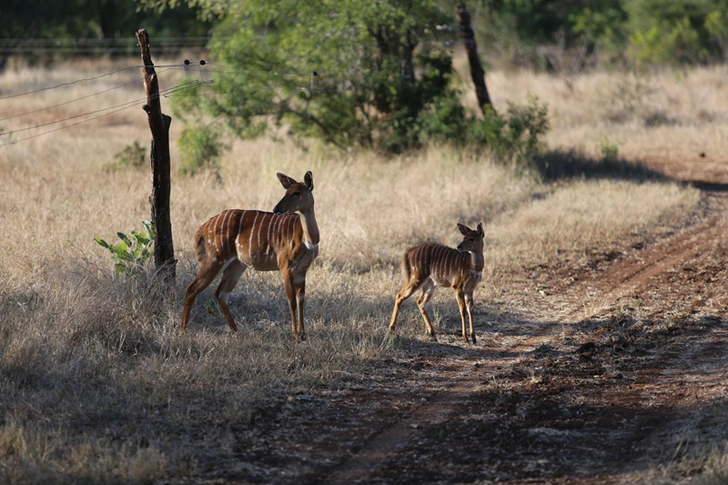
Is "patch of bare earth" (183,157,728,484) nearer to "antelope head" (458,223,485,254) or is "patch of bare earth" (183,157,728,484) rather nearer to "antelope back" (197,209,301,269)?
"antelope head" (458,223,485,254)

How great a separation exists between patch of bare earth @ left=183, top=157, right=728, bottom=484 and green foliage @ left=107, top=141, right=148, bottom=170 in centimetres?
969

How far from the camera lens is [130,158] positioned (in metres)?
17.4

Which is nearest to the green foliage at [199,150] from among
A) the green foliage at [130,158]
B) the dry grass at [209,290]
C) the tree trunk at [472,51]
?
the dry grass at [209,290]

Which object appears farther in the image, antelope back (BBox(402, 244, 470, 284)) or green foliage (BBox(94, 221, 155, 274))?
green foliage (BBox(94, 221, 155, 274))

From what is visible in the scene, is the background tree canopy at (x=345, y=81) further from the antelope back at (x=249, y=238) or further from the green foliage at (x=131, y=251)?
the antelope back at (x=249, y=238)

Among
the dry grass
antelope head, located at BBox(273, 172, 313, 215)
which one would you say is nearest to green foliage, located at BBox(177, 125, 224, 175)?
the dry grass

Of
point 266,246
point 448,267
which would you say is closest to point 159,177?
point 266,246

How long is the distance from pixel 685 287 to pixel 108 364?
717cm

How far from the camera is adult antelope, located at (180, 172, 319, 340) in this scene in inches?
332

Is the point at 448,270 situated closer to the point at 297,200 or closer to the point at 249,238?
the point at 297,200

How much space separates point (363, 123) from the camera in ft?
63.7

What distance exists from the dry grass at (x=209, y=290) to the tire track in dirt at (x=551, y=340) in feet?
2.40

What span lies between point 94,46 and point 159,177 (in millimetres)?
33707

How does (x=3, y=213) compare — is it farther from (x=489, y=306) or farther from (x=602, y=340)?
(x=602, y=340)
